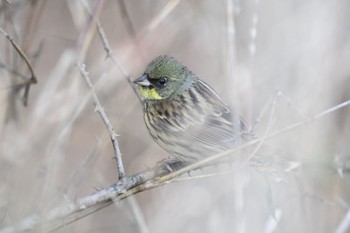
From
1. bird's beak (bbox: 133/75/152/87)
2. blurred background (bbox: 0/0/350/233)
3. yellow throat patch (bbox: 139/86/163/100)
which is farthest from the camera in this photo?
yellow throat patch (bbox: 139/86/163/100)

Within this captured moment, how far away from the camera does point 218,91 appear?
4.25 metres

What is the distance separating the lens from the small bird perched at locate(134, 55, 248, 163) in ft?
11.0

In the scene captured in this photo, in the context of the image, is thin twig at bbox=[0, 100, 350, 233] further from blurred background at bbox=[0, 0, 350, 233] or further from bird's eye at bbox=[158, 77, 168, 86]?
bird's eye at bbox=[158, 77, 168, 86]

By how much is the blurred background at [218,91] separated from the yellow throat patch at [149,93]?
0.42 ft

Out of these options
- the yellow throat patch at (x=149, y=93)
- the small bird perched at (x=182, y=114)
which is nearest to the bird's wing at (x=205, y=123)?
the small bird perched at (x=182, y=114)

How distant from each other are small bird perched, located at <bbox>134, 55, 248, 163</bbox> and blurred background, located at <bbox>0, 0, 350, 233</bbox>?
0.46 feet

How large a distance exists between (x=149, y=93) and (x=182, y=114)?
0.20 meters

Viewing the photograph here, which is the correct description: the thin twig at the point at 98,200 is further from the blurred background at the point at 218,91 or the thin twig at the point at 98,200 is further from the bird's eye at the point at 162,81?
the bird's eye at the point at 162,81

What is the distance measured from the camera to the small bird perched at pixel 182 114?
335cm

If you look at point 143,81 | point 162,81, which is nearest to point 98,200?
point 143,81

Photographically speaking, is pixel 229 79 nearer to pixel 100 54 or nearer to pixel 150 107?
pixel 150 107

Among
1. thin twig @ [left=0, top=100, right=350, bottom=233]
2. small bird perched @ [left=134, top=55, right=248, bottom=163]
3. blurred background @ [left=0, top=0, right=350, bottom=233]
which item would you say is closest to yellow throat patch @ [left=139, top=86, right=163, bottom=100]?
small bird perched @ [left=134, top=55, right=248, bottom=163]

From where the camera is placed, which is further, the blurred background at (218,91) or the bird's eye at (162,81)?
the bird's eye at (162,81)

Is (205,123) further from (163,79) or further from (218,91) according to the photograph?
(218,91)
